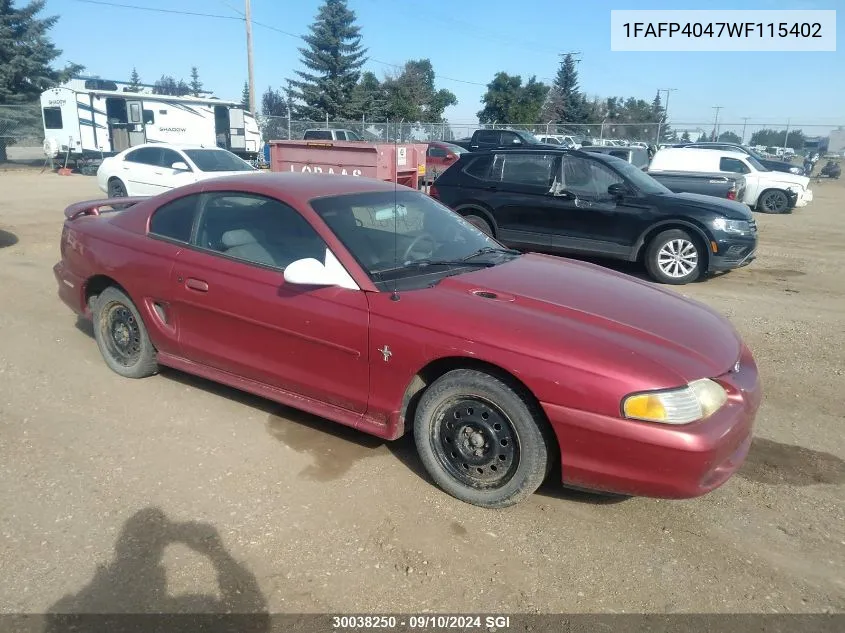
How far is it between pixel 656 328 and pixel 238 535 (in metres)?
2.27

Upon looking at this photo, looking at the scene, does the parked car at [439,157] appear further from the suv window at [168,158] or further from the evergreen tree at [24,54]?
the evergreen tree at [24,54]

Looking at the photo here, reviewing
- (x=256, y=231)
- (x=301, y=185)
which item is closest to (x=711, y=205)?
(x=301, y=185)

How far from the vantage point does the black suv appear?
8.30m

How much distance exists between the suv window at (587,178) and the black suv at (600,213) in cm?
1

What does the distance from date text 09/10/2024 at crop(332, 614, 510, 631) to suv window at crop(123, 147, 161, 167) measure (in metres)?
13.0

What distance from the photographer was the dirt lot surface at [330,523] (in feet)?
8.66

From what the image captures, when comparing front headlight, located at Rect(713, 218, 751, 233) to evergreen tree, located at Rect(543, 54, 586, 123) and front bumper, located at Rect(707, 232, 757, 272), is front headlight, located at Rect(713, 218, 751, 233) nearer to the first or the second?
front bumper, located at Rect(707, 232, 757, 272)

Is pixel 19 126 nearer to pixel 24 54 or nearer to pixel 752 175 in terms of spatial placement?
pixel 24 54

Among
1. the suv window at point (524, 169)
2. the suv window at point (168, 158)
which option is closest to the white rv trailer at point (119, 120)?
the suv window at point (168, 158)

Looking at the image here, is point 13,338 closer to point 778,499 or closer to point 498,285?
point 498,285

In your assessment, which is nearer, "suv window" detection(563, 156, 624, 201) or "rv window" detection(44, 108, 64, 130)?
"suv window" detection(563, 156, 624, 201)

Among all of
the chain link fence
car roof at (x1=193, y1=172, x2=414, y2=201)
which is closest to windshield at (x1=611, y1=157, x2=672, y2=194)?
car roof at (x1=193, y1=172, x2=414, y2=201)

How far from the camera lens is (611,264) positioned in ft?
32.3

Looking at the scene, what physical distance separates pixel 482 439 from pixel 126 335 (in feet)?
9.66
